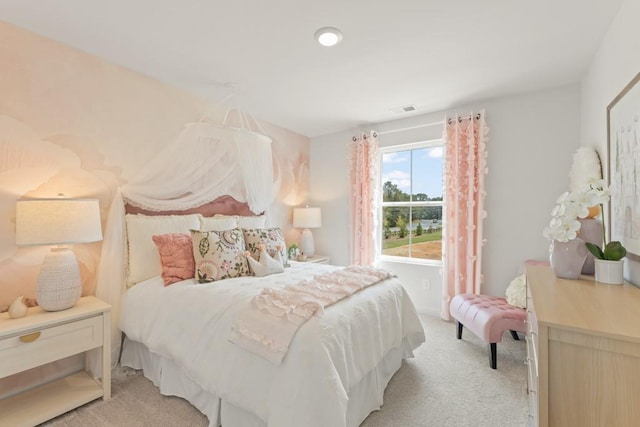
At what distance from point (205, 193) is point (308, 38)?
5.85 feet

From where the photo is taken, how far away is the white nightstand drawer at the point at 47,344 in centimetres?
164

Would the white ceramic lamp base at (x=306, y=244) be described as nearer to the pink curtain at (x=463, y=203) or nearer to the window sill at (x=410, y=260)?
the window sill at (x=410, y=260)

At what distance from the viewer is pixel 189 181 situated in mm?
2855

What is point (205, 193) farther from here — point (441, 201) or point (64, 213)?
point (441, 201)

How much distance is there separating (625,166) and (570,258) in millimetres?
630

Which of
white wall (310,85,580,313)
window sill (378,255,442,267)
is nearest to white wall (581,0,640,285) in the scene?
white wall (310,85,580,313)

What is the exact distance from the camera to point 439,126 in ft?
11.8

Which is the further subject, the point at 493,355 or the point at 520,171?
the point at 520,171

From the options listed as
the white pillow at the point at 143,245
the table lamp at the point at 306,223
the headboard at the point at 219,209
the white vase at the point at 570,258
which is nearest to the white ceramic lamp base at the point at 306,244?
the table lamp at the point at 306,223

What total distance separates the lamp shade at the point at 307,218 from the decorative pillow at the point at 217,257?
1.66 metres

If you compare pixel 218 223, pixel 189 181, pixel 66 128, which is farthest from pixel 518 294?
pixel 66 128

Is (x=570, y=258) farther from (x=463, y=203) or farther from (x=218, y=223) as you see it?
(x=218, y=223)

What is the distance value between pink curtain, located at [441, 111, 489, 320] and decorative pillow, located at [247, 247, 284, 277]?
6.73ft

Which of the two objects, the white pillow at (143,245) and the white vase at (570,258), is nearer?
the white vase at (570,258)
